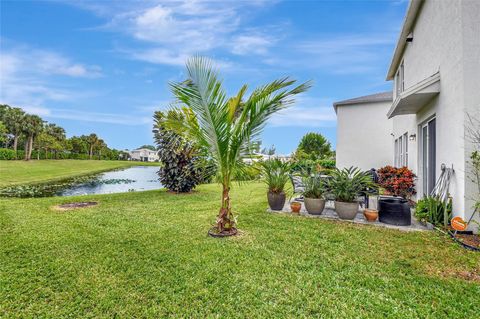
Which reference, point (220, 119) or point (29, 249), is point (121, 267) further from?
point (220, 119)

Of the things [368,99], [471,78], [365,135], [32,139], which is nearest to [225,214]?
[471,78]

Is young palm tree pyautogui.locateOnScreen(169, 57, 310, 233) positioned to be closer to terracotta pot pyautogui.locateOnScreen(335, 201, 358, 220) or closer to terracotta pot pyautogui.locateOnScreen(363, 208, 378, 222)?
terracotta pot pyautogui.locateOnScreen(335, 201, 358, 220)

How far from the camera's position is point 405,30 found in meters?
8.10

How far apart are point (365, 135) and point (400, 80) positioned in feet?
18.3

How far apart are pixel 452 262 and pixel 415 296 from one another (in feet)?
4.59

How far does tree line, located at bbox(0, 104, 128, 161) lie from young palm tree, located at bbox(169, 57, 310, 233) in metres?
35.5

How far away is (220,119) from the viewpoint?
4.21 metres

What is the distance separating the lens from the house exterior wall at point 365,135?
14812mm

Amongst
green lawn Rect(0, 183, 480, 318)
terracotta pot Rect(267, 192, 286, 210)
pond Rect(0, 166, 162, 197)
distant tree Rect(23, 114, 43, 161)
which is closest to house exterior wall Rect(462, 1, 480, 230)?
green lawn Rect(0, 183, 480, 318)

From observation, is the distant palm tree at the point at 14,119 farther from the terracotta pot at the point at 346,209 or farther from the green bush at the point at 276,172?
the terracotta pot at the point at 346,209

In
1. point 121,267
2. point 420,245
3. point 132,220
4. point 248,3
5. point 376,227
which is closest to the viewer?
point 121,267

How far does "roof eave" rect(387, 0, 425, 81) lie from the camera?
696cm

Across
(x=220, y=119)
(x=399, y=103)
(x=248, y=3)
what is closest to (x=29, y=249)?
(x=220, y=119)

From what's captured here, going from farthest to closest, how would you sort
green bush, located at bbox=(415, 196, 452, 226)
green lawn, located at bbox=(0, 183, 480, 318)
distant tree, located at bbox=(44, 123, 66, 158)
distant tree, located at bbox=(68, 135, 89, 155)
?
1. distant tree, located at bbox=(68, 135, 89, 155)
2. distant tree, located at bbox=(44, 123, 66, 158)
3. green bush, located at bbox=(415, 196, 452, 226)
4. green lawn, located at bbox=(0, 183, 480, 318)
